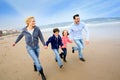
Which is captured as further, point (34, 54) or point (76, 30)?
point (76, 30)

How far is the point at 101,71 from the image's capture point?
469cm

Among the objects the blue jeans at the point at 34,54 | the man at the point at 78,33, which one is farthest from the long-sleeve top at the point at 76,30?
the blue jeans at the point at 34,54

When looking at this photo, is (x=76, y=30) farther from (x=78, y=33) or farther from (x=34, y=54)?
(x=34, y=54)

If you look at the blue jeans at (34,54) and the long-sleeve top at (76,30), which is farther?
the long-sleeve top at (76,30)

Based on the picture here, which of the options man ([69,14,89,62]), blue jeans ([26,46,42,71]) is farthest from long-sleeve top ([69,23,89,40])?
blue jeans ([26,46,42,71])

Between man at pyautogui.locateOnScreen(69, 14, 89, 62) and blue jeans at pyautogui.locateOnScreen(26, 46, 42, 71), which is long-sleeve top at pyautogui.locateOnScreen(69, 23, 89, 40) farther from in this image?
blue jeans at pyautogui.locateOnScreen(26, 46, 42, 71)

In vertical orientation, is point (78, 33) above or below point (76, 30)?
below

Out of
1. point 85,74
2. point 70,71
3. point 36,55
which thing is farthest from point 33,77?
point 85,74

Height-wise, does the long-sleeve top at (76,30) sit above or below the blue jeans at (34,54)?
above

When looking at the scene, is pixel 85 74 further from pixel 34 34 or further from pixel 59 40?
pixel 34 34

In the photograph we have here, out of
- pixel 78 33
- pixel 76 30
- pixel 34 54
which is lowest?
pixel 34 54

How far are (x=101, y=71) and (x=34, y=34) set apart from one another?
7.10 feet

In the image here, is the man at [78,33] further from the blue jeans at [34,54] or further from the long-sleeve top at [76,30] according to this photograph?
the blue jeans at [34,54]

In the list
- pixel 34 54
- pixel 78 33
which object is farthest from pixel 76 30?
pixel 34 54
